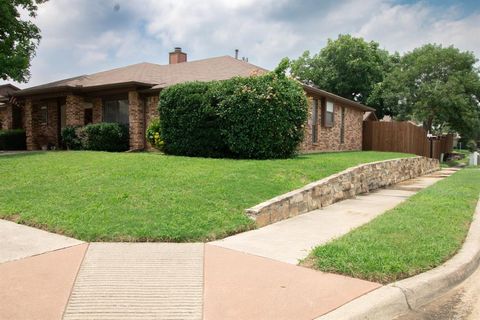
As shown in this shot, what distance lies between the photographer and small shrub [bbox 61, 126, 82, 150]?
18.4 metres

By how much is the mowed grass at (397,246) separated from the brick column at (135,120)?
12107 mm

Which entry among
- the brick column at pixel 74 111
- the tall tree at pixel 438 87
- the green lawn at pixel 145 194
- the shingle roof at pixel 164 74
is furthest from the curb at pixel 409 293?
the tall tree at pixel 438 87

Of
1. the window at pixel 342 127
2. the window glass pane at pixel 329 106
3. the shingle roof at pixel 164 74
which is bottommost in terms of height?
the window at pixel 342 127

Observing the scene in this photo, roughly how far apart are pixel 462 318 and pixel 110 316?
319 cm

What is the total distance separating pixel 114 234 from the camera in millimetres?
5938

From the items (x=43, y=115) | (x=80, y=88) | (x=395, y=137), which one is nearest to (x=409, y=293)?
(x=80, y=88)

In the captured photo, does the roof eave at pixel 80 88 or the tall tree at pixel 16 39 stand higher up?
the tall tree at pixel 16 39

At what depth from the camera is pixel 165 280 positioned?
14.5 feet

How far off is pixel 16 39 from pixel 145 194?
20.2 metres

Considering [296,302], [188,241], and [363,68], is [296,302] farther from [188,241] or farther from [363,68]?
[363,68]

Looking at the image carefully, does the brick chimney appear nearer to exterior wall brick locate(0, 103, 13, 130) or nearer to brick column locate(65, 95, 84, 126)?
brick column locate(65, 95, 84, 126)

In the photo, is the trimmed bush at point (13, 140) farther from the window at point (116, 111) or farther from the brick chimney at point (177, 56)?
the brick chimney at point (177, 56)

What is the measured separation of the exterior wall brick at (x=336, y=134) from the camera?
18.7 metres

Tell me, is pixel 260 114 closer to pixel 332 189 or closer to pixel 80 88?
pixel 332 189
